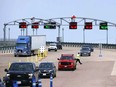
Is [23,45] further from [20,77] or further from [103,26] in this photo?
[20,77]

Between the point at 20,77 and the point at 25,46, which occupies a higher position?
the point at 25,46

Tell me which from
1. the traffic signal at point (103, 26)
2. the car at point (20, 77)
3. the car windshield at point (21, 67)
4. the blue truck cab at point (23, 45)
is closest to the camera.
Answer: the car at point (20, 77)

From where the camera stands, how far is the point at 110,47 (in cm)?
13462

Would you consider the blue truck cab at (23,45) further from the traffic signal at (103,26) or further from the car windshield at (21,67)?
the car windshield at (21,67)

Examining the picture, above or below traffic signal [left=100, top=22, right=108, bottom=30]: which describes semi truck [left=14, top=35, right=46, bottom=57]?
below

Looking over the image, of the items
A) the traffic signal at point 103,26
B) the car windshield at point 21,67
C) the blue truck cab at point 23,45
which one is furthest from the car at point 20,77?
the traffic signal at point 103,26

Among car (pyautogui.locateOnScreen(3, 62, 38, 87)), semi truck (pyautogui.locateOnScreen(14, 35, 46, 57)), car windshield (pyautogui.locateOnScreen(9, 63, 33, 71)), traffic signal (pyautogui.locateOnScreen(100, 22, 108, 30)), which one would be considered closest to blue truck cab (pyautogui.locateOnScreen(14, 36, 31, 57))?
semi truck (pyautogui.locateOnScreen(14, 35, 46, 57))

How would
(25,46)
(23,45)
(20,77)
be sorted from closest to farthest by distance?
(20,77) → (25,46) → (23,45)

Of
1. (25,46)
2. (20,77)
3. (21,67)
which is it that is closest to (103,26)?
(25,46)

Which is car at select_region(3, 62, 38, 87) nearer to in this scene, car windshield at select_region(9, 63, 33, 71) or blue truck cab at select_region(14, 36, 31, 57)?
car windshield at select_region(9, 63, 33, 71)

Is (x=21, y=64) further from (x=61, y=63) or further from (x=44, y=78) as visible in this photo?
(x=61, y=63)

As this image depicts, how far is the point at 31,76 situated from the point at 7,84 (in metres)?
1.44

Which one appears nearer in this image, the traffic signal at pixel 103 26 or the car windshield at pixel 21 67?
the car windshield at pixel 21 67

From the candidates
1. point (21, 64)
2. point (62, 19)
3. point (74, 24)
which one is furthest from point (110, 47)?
point (21, 64)
